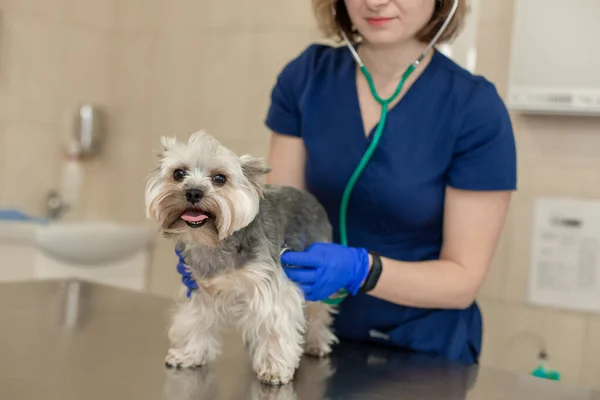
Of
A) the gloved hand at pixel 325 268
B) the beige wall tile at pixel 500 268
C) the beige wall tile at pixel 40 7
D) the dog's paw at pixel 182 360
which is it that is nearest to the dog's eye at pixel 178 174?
the gloved hand at pixel 325 268

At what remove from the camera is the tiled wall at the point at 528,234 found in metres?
1.99

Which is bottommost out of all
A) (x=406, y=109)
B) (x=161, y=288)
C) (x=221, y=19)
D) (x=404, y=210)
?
(x=161, y=288)

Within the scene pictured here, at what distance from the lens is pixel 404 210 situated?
4.59 feet

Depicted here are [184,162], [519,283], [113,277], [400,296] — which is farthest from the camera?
[113,277]

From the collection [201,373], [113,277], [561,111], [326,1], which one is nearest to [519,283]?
[561,111]

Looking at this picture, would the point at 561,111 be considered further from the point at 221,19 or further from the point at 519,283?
the point at 221,19

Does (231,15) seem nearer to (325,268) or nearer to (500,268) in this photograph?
(500,268)

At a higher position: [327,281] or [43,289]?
[327,281]

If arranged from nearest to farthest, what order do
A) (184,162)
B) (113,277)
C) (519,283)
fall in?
(184,162), (519,283), (113,277)

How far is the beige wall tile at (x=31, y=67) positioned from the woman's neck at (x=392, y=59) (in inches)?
61.4

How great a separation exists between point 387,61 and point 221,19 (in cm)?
129

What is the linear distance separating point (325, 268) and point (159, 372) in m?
0.30

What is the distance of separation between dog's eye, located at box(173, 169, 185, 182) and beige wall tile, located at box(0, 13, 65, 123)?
182cm

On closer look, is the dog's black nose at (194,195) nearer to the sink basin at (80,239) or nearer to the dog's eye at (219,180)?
the dog's eye at (219,180)
